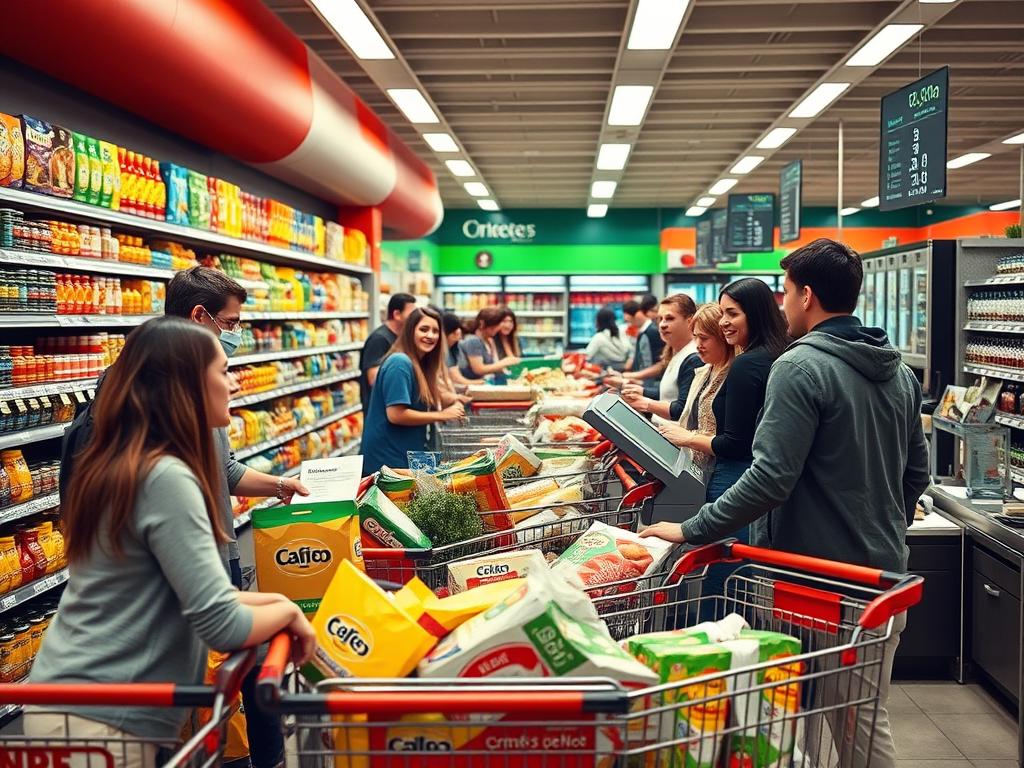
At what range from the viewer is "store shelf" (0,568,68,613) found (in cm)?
376

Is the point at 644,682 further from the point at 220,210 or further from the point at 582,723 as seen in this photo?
the point at 220,210

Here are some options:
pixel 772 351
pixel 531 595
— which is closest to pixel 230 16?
pixel 772 351

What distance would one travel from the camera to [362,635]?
5.88 ft

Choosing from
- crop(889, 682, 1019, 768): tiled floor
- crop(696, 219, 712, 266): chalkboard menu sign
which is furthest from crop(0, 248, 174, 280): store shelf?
crop(696, 219, 712, 266): chalkboard menu sign

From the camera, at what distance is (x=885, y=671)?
98.7 inches

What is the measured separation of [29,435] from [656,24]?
16.6 feet

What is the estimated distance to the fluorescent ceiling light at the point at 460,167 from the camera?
1400 centimetres

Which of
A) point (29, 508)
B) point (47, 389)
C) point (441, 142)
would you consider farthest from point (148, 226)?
point (441, 142)

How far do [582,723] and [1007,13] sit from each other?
7.72m

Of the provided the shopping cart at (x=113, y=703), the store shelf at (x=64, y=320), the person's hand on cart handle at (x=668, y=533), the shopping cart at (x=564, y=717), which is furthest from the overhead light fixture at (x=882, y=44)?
the shopping cart at (x=113, y=703)

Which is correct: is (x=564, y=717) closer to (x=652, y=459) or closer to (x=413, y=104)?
(x=652, y=459)

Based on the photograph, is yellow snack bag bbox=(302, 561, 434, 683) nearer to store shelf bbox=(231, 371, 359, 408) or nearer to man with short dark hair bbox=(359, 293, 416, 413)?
store shelf bbox=(231, 371, 359, 408)

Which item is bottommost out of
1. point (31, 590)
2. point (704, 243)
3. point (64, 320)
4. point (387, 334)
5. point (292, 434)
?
point (31, 590)

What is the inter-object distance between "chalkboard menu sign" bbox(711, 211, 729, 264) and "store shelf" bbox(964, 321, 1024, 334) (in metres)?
8.68
